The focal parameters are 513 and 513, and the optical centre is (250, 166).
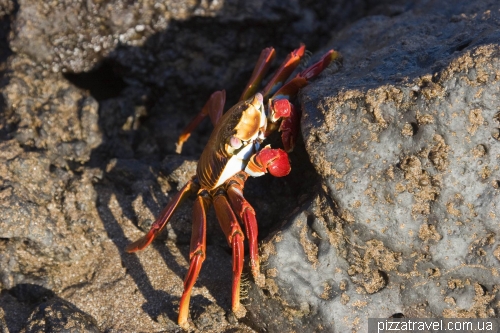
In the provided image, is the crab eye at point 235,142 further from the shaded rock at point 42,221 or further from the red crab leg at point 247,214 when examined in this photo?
the shaded rock at point 42,221

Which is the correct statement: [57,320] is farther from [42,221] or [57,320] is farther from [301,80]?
[301,80]

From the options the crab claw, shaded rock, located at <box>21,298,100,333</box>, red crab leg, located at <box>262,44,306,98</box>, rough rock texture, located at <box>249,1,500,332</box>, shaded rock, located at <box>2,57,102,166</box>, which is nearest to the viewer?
rough rock texture, located at <box>249,1,500,332</box>

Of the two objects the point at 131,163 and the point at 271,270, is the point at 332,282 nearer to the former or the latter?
the point at 271,270

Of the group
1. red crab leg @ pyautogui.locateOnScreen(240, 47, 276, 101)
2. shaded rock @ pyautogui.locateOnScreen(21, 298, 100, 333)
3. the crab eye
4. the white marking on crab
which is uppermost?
red crab leg @ pyautogui.locateOnScreen(240, 47, 276, 101)

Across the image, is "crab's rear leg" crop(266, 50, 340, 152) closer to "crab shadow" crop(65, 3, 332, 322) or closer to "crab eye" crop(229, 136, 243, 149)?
"crab eye" crop(229, 136, 243, 149)

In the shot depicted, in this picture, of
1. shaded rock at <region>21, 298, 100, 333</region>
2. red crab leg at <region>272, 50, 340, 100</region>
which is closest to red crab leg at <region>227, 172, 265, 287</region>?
red crab leg at <region>272, 50, 340, 100</region>

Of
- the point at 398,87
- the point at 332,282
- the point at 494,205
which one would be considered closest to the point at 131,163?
the point at 332,282

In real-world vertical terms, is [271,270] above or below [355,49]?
below
